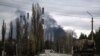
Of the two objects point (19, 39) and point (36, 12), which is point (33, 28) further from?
point (19, 39)

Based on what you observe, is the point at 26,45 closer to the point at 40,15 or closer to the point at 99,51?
the point at 40,15

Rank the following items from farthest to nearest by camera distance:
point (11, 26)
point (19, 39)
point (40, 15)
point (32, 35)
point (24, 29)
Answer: point (40, 15) → point (32, 35) → point (11, 26) → point (24, 29) → point (19, 39)

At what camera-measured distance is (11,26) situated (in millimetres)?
54562

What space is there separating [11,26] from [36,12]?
27.0 feet

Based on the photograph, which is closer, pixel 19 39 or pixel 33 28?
pixel 19 39

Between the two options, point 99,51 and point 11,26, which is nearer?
point 11,26

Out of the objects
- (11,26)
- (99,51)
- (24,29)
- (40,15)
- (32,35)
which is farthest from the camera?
(99,51)

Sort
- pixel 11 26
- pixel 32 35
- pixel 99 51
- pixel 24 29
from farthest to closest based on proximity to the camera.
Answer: pixel 99 51
pixel 32 35
pixel 11 26
pixel 24 29

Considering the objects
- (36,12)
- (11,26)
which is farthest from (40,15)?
(11,26)

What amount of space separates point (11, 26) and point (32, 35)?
5475 mm

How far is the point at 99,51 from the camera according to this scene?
227 ft

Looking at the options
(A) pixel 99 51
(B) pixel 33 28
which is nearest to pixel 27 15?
(B) pixel 33 28

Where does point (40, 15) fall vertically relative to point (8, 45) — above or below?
above

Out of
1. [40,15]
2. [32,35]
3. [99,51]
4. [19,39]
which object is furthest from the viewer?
[99,51]
